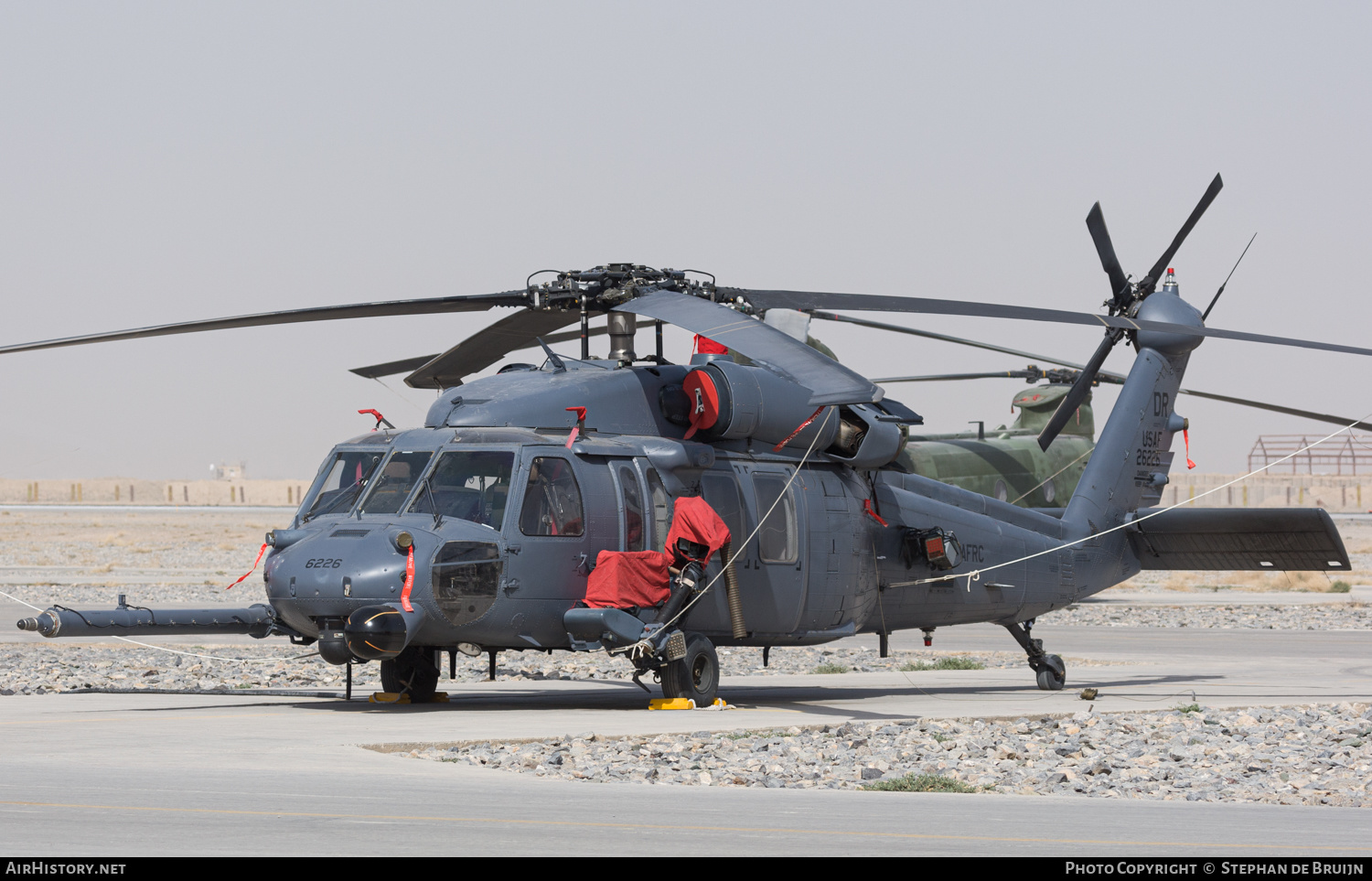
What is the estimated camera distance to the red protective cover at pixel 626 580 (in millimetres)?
13359

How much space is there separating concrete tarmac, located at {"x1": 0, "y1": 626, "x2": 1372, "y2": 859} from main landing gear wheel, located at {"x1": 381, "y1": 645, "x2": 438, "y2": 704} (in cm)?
32

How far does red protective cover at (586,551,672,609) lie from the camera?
13359 mm

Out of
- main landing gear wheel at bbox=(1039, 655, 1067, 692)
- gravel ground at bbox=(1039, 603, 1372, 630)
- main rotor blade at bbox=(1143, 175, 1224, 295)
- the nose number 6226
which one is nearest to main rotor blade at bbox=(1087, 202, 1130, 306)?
main rotor blade at bbox=(1143, 175, 1224, 295)

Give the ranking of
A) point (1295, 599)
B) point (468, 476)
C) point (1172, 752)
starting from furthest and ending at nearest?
point (1295, 599) → point (468, 476) → point (1172, 752)

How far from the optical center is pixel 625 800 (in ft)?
27.3

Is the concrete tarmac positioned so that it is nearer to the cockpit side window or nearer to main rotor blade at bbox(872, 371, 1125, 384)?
the cockpit side window

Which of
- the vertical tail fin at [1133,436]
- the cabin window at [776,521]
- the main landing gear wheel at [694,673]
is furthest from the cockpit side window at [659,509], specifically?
the vertical tail fin at [1133,436]

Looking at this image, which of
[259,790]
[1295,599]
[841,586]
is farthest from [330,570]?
[1295,599]

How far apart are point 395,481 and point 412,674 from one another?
2.30 metres

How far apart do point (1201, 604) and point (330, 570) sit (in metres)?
27.3

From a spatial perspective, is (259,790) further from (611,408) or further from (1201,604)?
(1201,604)

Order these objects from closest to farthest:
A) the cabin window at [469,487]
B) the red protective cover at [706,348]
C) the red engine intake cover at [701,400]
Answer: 1. the cabin window at [469,487]
2. the red engine intake cover at [701,400]
3. the red protective cover at [706,348]

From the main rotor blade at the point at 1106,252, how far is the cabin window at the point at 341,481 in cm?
857

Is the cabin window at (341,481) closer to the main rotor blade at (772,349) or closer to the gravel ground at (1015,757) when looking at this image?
the main rotor blade at (772,349)
